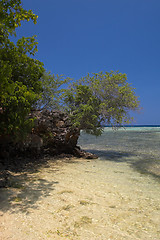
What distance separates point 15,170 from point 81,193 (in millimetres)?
4595

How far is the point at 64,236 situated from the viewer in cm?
389

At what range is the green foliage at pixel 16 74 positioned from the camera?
6102 millimetres

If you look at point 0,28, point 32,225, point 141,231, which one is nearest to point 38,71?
point 0,28

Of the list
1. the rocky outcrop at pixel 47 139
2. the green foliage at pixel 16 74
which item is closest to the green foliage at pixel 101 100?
the rocky outcrop at pixel 47 139

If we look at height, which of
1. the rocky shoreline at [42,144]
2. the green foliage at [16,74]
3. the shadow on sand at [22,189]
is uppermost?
the green foliage at [16,74]

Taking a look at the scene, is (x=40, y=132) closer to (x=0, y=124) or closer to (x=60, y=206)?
(x=0, y=124)

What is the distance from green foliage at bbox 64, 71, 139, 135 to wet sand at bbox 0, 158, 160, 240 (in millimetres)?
8310

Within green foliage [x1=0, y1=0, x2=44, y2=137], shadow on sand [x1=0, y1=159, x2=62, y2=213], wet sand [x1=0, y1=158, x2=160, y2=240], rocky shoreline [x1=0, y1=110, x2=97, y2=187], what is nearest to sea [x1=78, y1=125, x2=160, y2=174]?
rocky shoreline [x1=0, y1=110, x2=97, y2=187]

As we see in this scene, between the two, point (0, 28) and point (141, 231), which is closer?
point (141, 231)

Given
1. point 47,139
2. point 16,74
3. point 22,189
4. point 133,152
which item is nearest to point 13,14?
point 16,74

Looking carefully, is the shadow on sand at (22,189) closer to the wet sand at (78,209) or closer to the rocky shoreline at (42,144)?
the wet sand at (78,209)

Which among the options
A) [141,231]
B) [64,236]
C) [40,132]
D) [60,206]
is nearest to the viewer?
[64,236]

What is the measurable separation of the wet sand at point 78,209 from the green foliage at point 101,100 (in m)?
8.31

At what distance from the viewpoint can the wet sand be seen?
159 inches
